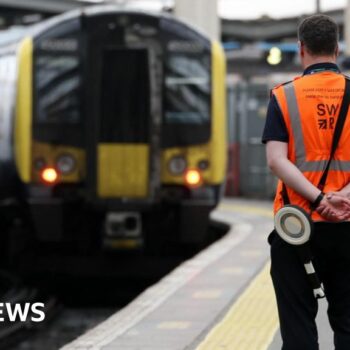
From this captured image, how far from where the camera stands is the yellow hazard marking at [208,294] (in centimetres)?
773

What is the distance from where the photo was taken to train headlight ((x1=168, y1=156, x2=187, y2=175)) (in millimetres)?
11133

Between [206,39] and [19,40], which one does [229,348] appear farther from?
[19,40]

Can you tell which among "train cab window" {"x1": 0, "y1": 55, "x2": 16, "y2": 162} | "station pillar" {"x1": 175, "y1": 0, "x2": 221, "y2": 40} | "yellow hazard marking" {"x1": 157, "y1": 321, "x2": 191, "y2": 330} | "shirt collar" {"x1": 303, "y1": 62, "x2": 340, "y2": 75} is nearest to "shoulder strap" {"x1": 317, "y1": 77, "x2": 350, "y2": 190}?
"shirt collar" {"x1": 303, "y1": 62, "x2": 340, "y2": 75}

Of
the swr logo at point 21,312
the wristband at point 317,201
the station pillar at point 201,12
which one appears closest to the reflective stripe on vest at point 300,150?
the wristband at point 317,201

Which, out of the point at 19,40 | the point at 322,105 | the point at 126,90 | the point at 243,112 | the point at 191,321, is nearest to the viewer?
the point at 322,105

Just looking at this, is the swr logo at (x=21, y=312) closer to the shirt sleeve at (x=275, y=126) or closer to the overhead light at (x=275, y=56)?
the shirt sleeve at (x=275, y=126)

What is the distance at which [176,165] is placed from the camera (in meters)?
11.1

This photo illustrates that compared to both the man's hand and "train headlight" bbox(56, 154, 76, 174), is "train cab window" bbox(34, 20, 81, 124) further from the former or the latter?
the man's hand

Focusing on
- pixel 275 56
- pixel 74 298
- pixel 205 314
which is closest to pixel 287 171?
pixel 205 314

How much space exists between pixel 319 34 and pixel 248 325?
3.13 metres

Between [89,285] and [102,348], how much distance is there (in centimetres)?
779

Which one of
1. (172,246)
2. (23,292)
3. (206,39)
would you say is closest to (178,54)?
(206,39)

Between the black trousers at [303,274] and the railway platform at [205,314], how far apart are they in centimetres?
209

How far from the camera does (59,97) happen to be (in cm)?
1112
